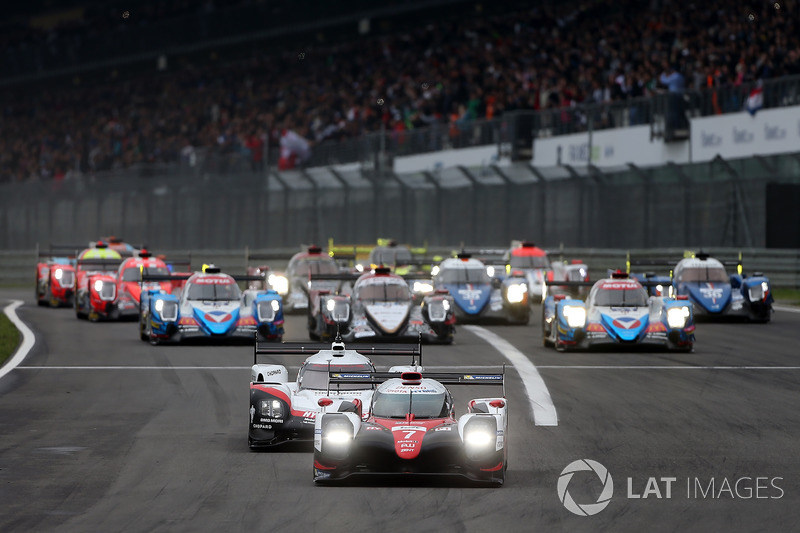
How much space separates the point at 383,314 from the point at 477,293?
502 cm

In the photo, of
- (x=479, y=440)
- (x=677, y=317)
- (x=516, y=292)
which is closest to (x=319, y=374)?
(x=479, y=440)

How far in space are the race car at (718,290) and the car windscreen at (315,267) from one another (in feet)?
23.1

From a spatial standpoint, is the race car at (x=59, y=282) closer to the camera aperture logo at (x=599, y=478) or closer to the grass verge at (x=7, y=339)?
the grass verge at (x=7, y=339)

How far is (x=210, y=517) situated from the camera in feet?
32.6

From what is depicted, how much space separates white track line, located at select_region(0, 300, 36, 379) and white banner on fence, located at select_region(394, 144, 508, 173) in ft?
46.9

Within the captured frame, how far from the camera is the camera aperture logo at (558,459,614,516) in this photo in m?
10.3

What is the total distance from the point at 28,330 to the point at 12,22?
2007 inches

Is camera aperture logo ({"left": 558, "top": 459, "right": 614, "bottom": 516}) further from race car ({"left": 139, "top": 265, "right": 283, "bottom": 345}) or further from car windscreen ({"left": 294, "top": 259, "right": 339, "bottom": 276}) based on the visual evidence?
car windscreen ({"left": 294, "top": 259, "right": 339, "bottom": 276})

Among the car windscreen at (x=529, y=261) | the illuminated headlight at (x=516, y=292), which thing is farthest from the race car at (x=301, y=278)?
the car windscreen at (x=529, y=261)

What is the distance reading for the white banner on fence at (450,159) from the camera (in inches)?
1700

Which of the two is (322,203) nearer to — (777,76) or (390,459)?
(777,76)

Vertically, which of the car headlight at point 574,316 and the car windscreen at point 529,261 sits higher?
the car windscreen at point 529,261

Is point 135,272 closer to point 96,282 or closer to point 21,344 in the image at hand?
point 96,282

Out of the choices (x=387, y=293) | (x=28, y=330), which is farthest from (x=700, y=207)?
(x=28, y=330)
